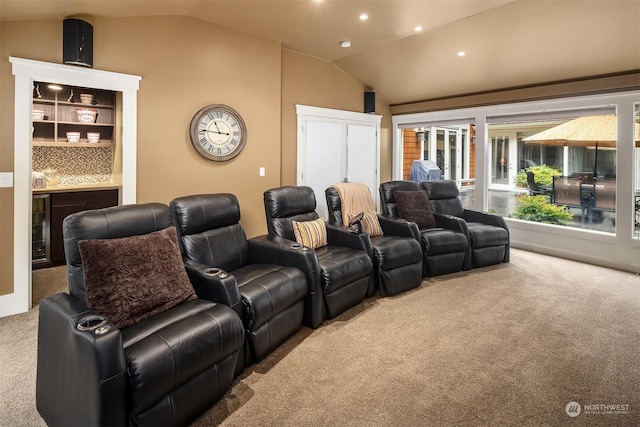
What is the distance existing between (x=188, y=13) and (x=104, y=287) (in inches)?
127

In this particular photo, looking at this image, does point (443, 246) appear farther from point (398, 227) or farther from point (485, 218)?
point (485, 218)

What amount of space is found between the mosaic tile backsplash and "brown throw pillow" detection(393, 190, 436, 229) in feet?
14.0

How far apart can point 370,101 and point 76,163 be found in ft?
15.0

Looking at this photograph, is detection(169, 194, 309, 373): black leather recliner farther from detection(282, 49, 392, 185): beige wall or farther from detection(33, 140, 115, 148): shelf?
detection(33, 140, 115, 148): shelf

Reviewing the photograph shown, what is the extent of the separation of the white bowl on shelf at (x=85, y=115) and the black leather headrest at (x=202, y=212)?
333 centimetres

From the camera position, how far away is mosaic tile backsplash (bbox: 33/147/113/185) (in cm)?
522

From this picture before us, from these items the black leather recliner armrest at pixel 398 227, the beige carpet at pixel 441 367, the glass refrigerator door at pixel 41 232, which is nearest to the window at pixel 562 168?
the beige carpet at pixel 441 367

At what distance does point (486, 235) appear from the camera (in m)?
4.69

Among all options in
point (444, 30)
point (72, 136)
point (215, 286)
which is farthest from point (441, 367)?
point (72, 136)

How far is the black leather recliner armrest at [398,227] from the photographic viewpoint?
4137 millimetres

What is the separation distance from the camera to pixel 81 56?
3350 mm

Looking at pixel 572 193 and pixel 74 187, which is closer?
pixel 74 187

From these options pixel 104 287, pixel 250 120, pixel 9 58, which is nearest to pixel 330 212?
pixel 250 120

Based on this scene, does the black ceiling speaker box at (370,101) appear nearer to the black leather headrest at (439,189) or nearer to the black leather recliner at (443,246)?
the black leather headrest at (439,189)
